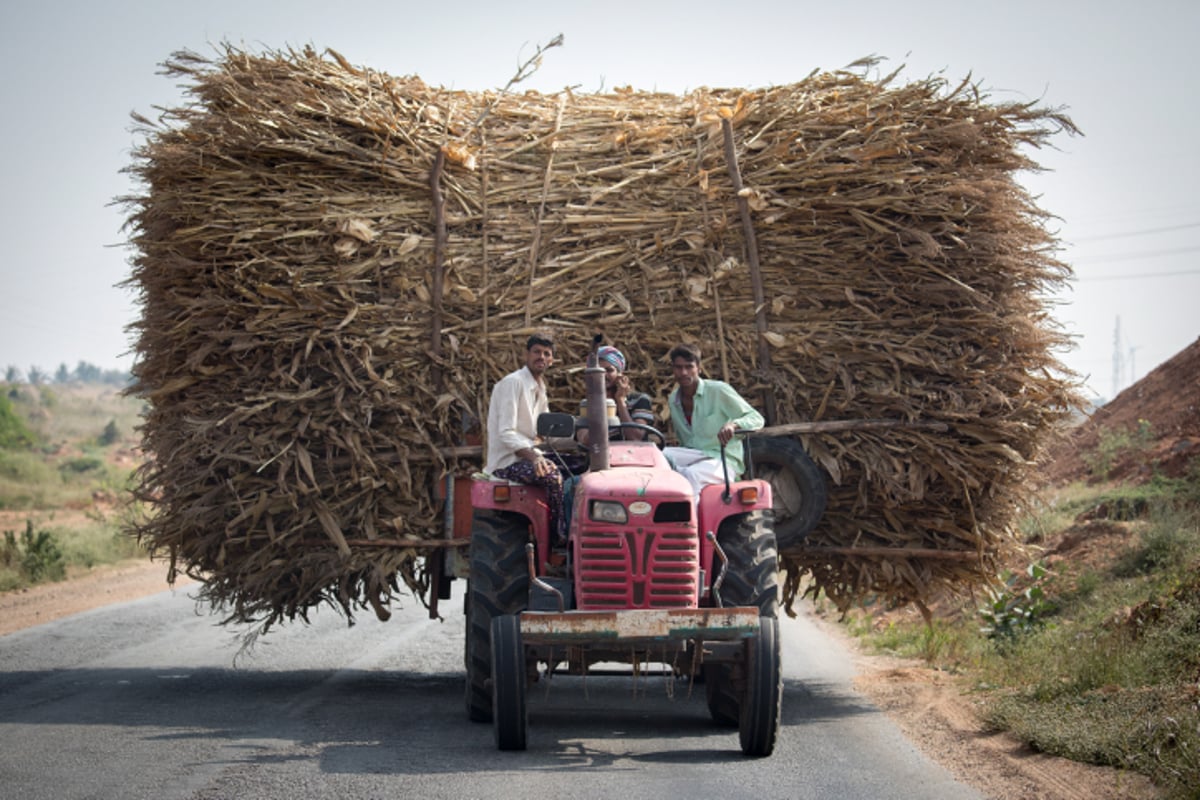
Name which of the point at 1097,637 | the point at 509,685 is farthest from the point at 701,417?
the point at 1097,637

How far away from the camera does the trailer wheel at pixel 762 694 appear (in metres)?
7.10

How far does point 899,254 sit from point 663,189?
1801 mm

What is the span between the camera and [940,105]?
10.0m

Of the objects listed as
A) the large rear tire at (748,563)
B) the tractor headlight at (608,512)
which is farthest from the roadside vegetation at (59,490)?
the large rear tire at (748,563)

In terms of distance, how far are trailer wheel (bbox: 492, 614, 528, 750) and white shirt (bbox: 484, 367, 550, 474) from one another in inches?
59.7

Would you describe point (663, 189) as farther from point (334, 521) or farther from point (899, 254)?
point (334, 521)

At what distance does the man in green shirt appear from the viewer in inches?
336

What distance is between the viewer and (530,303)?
9.71 m

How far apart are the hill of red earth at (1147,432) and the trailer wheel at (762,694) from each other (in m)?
10.6

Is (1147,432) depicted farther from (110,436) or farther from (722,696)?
(110,436)

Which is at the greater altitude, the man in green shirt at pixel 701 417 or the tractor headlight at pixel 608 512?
the man in green shirt at pixel 701 417

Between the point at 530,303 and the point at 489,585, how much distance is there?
2431 mm

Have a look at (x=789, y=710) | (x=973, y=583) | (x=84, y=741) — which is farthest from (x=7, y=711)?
(x=973, y=583)

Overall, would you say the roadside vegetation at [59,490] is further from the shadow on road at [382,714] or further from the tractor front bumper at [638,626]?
the tractor front bumper at [638,626]
